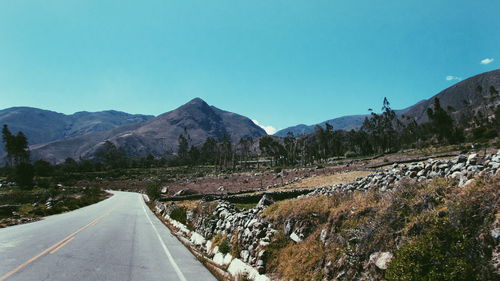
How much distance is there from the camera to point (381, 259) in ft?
21.8

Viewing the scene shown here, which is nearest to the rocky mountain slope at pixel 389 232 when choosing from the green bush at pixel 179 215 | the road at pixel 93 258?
the road at pixel 93 258

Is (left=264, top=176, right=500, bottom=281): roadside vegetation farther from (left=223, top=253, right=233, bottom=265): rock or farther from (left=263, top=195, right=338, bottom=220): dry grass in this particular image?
(left=223, top=253, right=233, bottom=265): rock

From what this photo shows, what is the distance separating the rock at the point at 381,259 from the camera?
21.3ft

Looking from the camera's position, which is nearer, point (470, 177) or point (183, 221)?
point (470, 177)

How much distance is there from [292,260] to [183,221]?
1555 centimetres

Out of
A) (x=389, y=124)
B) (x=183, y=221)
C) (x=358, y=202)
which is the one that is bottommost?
(x=183, y=221)

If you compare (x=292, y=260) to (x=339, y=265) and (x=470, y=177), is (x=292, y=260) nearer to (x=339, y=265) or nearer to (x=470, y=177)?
(x=339, y=265)

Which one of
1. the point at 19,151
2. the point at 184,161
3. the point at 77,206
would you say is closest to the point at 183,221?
the point at 77,206

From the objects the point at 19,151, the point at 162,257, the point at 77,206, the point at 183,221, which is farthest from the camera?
the point at 19,151

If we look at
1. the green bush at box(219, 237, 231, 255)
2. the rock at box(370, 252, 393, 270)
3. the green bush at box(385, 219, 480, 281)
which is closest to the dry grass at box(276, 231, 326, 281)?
the rock at box(370, 252, 393, 270)

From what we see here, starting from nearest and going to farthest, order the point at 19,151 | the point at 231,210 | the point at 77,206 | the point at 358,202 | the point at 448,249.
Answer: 1. the point at 448,249
2. the point at 358,202
3. the point at 231,210
4. the point at 77,206
5. the point at 19,151

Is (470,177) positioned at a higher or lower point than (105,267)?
higher

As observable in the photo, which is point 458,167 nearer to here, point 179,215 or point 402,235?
point 402,235

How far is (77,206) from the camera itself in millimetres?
41750
